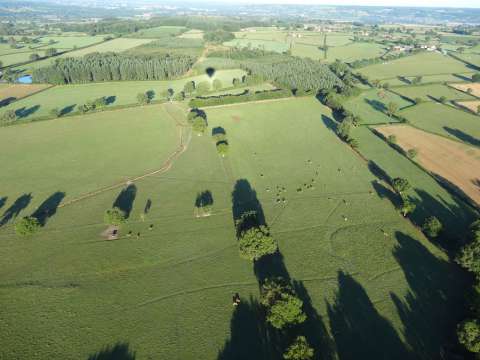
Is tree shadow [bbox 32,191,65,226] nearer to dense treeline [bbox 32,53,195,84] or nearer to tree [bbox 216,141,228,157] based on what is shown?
tree [bbox 216,141,228,157]

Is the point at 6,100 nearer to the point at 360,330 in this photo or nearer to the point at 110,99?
the point at 110,99

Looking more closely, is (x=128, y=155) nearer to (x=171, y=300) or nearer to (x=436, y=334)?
(x=171, y=300)

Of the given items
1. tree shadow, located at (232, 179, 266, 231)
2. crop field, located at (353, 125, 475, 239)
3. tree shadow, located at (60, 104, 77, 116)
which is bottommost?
crop field, located at (353, 125, 475, 239)

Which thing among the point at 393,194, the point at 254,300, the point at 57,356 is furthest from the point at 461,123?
the point at 57,356

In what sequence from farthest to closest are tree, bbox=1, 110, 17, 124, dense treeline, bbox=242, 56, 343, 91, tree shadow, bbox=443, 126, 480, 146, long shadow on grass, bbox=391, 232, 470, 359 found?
dense treeline, bbox=242, 56, 343, 91, tree, bbox=1, 110, 17, 124, tree shadow, bbox=443, 126, 480, 146, long shadow on grass, bbox=391, 232, 470, 359

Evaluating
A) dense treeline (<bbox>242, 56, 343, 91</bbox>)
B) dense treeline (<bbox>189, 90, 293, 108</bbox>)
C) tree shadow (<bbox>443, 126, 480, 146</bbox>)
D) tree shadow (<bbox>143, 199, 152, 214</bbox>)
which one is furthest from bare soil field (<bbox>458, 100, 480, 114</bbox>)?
tree shadow (<bbox>143, 199, 152, 214</bbox>)

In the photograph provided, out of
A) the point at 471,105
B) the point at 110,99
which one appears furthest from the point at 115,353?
the point at 471,105
